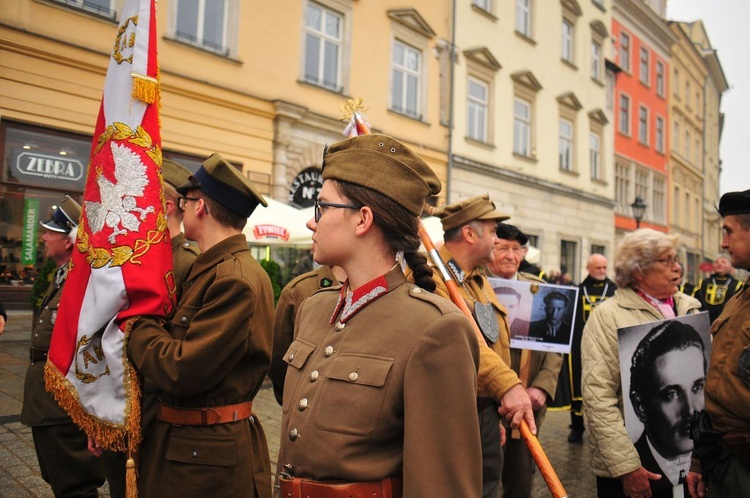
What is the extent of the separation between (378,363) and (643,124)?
30.5 metres

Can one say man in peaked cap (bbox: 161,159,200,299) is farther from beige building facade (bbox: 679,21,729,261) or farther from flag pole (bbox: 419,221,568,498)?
beige building facade (bbox: 679,21,729,261)

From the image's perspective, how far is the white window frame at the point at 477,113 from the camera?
700 inches

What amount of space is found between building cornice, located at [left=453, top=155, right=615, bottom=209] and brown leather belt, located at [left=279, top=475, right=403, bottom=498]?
15.9 m

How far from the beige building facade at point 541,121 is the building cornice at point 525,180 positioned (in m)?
0.04

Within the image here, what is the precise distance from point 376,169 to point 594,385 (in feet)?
6.67

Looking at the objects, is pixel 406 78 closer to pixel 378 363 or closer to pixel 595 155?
pixel 595 155

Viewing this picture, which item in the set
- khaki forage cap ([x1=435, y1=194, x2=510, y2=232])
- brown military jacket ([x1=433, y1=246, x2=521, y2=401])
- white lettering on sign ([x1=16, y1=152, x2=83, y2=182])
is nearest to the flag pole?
brown military jacket ([x1=433, y1=246, x2=521, y2=401])

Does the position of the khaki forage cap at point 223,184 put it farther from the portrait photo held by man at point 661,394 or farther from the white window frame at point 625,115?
the white window frame at point 625,115

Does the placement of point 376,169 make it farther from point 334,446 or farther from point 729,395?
point 729,395

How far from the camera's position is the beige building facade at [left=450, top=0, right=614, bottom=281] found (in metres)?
17.8

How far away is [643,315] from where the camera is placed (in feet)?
10.7

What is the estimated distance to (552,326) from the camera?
13.3 ft

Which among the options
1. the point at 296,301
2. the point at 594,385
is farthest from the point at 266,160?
the point at 594,385

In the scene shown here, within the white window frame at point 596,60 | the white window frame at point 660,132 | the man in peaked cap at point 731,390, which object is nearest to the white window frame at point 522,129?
the white window frame at point 596,60
